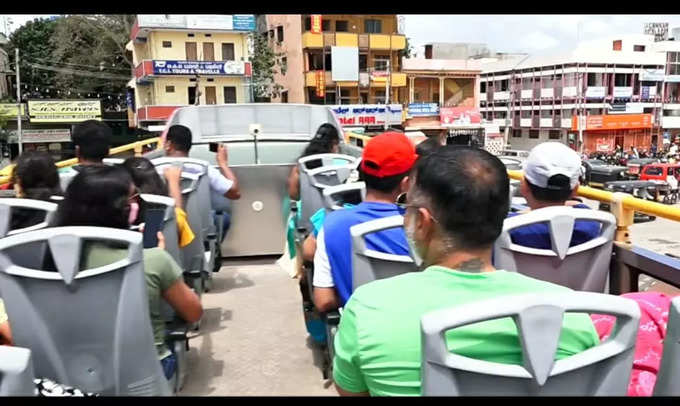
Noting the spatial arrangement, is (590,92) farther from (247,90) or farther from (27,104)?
(27,104)

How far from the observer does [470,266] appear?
125cm

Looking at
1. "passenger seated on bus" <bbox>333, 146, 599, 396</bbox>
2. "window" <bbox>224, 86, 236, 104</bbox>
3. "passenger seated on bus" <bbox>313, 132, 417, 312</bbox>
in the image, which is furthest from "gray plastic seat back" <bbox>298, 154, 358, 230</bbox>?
"window" <bbox>224, 86, 236, 104</bbox>

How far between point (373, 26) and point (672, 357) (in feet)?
123

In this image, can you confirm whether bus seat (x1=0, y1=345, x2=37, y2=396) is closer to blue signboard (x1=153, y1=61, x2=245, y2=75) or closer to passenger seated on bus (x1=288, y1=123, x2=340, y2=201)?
passenger seated on bus (x1=288, y1=123, x2=340, y2=201)

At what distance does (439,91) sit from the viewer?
38.7 metres

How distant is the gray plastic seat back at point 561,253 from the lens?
202cm

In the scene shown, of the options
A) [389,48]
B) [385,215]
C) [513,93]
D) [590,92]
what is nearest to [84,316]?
[385,215]

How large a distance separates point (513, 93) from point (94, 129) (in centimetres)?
A: 4708

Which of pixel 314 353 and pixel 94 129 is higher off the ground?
pixel 94 129

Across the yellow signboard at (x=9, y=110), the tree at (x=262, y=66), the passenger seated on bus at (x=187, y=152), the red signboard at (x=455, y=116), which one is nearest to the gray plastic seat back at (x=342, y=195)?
the passenger seated on bus at (x=187, y=152)

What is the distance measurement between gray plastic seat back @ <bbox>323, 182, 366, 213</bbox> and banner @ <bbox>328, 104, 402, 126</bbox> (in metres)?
29.1

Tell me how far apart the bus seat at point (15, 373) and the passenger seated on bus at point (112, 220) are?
2.93 feet

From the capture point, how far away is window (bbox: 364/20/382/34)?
3646 cm

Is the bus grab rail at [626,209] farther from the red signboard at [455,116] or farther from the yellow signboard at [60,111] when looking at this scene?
the red signboard at [455,116]
